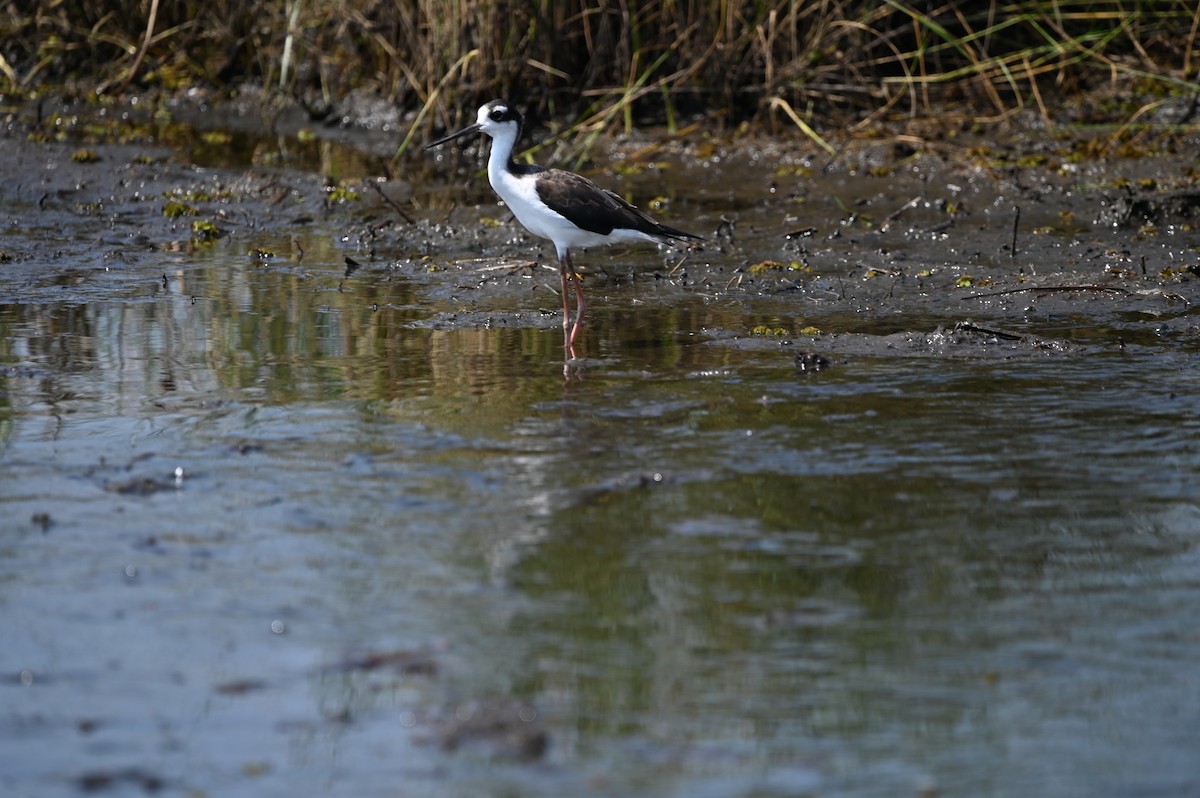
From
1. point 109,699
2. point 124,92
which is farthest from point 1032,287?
point 124,92

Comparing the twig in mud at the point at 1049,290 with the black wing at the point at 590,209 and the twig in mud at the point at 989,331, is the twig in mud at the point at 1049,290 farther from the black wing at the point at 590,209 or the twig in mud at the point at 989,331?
the black wing at the point at 590,209

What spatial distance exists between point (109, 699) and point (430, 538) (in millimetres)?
1158

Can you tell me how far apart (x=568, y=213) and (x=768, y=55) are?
3799mm

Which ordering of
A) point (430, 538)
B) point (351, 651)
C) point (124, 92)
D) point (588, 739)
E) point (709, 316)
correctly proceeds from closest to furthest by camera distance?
point (588, 739) → point (351, 651) → point (430, 538) → point (709, 316) → point (124, 92)

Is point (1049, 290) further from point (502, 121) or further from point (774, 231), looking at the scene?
point (502, 121)

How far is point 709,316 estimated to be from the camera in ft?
24.8

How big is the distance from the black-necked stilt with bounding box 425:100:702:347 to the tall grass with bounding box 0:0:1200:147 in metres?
3.27

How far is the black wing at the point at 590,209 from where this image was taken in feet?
24.5

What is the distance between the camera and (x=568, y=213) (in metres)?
7.47

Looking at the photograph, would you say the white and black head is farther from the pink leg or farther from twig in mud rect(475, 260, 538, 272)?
the pink leg

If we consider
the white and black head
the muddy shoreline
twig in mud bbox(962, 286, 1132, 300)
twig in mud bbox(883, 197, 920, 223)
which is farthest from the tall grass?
twig in mud bbox(962, 286, 1132, 300)

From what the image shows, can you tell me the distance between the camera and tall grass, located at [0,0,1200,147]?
10.7m

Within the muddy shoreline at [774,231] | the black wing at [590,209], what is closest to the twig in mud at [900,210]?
the muddy shoreline at [774,231]

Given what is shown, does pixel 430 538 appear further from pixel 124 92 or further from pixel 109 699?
pixel 124 92
